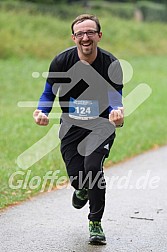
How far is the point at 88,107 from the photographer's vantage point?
238 inches

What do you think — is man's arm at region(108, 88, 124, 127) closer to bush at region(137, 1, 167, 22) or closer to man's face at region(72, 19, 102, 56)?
man's face at region(72, 19, 102, 56)

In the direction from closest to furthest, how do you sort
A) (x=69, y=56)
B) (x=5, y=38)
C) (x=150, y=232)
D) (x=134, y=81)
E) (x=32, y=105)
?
(x=69, y=56), (x=150, y=232), (x=32, y=105), (x=134, y=81), (x=5, y=38)

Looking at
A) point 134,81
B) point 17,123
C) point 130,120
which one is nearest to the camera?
point 17,123

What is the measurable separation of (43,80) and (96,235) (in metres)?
16.5

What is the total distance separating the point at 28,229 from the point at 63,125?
3.23ft

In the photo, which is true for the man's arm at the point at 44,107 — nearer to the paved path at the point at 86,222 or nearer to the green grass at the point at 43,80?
the paved path at the point at 86,222

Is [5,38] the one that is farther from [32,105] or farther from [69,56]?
[69,56]

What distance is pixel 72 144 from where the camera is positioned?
243 inches

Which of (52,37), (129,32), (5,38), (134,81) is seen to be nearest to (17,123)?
(134,81)

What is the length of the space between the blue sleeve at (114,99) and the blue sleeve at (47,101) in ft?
1.74

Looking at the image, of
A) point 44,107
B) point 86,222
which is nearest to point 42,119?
point 44,107

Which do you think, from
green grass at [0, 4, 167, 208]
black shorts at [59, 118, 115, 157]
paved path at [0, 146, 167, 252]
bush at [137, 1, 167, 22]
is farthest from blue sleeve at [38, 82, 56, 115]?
bush at [137, 1, 167, 22]

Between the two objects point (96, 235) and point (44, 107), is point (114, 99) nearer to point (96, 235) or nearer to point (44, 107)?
point (44, 107)

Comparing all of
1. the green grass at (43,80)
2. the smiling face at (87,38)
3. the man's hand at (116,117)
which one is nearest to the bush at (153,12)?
the green grass at (43,80)
